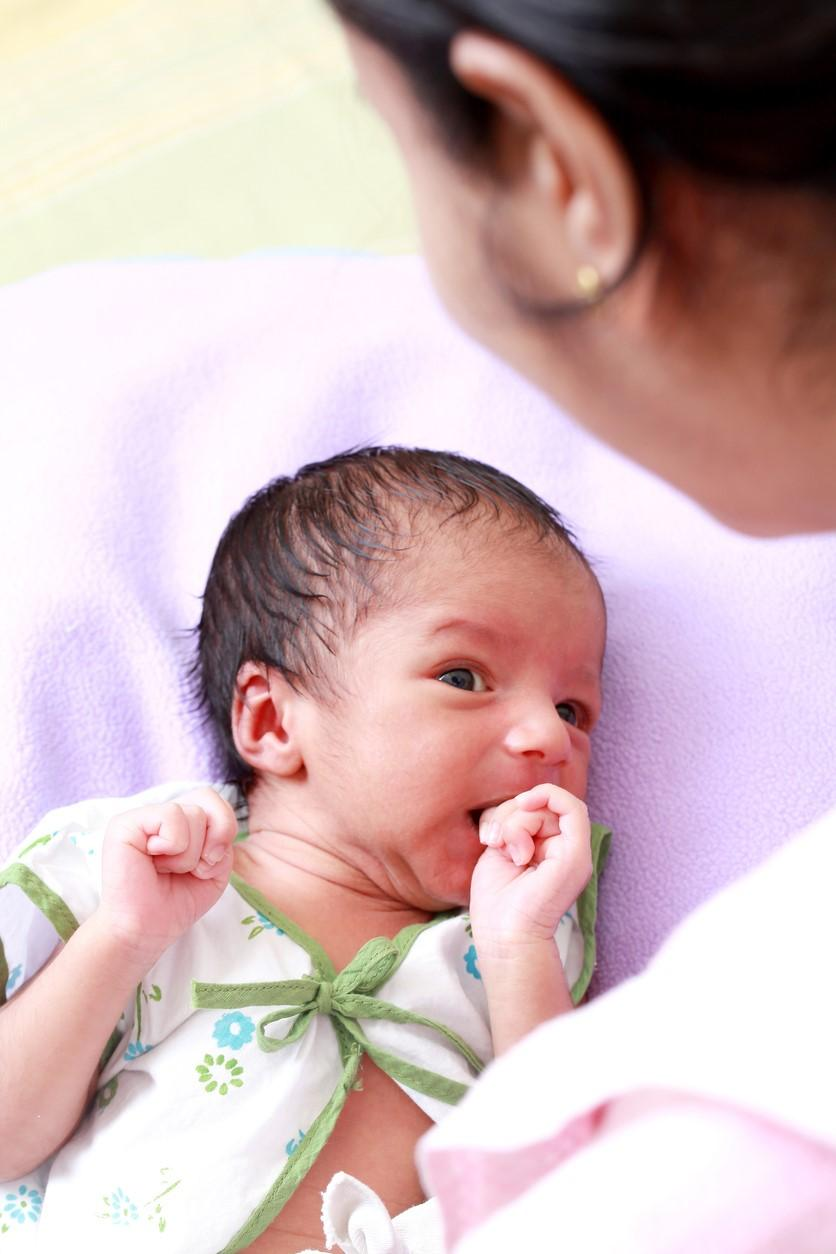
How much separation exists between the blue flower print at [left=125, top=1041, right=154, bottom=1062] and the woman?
439 millimetres

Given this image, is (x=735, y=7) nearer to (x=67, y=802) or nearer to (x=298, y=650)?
(x=298, y=650)

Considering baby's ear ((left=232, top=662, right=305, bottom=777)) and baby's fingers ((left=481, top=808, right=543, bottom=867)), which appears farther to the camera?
baby's ear ((left=232, top=662, right=305, bottom=777))

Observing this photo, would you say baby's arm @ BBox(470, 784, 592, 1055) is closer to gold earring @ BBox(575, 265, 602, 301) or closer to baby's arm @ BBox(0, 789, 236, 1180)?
baby's arm @ BBox(0, 789, 236, 1180)

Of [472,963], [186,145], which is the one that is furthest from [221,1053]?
[186,145]

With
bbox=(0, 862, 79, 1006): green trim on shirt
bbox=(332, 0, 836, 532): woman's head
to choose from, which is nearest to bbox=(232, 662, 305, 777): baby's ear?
bbox=(0, 862, 79, 1006): green trim on shirt

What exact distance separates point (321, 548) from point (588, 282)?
588mm

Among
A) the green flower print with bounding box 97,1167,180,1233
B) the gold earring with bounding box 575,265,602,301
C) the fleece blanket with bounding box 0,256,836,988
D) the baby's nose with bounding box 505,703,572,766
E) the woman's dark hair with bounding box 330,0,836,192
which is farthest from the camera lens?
the fleece blanket with bounding box 0,256,836,988

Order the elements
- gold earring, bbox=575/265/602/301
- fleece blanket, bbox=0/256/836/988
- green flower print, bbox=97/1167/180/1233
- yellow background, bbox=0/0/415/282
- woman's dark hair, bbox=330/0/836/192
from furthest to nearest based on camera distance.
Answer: yellow background, bbox=0/0/415/282 → fleece blanket, bbox=0/256/836/988 → green flower print, bbox=97/1167/180/1233 → gold earring, bbox=575/265/602/301 → woman's dark hair, bbox=330/0/836/192

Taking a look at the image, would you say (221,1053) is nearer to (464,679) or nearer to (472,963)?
(472,963)

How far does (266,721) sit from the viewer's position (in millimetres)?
1225

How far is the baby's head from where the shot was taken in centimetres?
112

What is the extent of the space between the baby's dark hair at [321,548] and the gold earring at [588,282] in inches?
21.2

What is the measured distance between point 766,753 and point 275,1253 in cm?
62

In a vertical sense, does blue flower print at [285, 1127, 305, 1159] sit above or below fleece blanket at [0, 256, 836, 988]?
below
